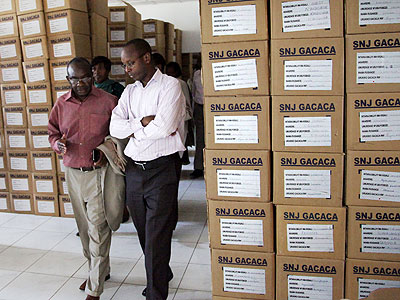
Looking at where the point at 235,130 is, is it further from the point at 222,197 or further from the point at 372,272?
the point at 372,272

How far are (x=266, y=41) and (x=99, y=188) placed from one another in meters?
1.30

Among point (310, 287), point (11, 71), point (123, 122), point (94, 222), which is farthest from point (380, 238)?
point (11, 71)

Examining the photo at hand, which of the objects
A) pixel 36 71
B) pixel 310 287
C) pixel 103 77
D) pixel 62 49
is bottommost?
pixel 310 287

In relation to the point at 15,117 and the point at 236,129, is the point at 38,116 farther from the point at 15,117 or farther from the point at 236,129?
the point at 236,129

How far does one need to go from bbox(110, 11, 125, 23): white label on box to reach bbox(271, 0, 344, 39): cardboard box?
9.70ft

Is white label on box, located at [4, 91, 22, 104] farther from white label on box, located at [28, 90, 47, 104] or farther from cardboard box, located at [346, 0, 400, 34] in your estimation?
cardboard box, located at [346, 0, 400, 34]

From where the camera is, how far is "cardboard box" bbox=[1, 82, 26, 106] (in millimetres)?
3656

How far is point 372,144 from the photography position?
162 centimetres

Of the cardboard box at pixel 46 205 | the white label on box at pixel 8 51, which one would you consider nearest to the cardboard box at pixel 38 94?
the white label on box at pixel 8 51

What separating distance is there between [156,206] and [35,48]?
240 centimetres

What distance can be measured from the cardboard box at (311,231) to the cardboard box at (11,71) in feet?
10.1

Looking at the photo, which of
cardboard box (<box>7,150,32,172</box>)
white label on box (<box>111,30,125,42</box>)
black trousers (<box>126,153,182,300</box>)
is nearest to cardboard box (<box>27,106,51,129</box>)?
cardboard box (<box>7,150,32,172</box>)

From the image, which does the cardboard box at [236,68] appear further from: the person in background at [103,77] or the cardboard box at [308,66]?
the person in background at [103,77]

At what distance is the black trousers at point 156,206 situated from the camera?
1999 millimetres
